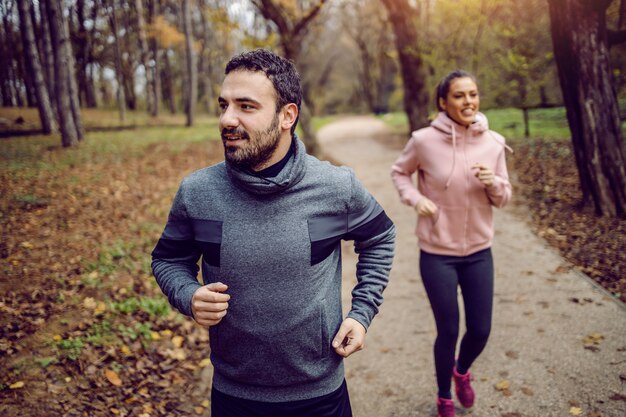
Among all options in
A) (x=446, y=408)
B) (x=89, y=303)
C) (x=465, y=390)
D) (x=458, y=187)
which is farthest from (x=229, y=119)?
(x=89, y=303)

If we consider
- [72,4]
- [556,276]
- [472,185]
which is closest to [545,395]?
[472,185]

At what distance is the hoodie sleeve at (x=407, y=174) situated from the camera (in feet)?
10.8

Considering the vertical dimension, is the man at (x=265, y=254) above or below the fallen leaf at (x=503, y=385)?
above

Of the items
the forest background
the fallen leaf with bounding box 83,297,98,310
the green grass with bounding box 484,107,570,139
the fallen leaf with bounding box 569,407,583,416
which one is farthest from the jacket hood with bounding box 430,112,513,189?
the green grass with bounding box 484,107,570,139

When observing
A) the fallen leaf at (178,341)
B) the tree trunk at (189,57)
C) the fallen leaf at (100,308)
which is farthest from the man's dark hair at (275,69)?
the tree trunk at (189,57)

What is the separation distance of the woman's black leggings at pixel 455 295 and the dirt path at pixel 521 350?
718 mm

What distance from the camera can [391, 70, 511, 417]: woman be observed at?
3.09 metres

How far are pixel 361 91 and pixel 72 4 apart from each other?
108ft

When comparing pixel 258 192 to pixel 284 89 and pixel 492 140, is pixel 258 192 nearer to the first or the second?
pixel 284 89

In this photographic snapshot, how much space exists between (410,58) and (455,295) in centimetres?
1205

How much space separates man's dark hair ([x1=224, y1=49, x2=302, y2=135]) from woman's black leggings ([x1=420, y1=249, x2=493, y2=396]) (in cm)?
181

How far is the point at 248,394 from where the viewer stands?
1.87 metres

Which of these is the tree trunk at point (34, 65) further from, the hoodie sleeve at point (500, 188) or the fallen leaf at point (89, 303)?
the hoodie sleeve at point (500, 188)

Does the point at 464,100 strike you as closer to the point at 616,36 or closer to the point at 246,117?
the point at 246,117
